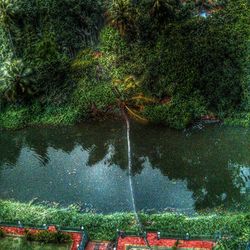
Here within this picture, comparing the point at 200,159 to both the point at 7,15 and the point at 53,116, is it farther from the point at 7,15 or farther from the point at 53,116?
the point at 7,15

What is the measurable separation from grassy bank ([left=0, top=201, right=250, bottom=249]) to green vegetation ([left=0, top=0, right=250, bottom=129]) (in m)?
11.1

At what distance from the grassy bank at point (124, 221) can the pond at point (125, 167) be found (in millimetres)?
1494

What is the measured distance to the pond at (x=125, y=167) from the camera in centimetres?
3409

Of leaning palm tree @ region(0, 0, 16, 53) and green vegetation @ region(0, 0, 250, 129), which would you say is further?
leaning palm tree @ region(0, 0, 16, 53)

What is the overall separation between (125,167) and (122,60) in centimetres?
1294

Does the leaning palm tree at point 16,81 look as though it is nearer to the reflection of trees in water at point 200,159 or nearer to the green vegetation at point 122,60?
the green vegetation at point 122,60

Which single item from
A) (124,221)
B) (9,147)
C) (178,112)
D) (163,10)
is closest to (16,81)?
(9,147)

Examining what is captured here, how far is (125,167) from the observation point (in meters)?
37.4

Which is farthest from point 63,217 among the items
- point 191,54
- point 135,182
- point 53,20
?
point 53,20

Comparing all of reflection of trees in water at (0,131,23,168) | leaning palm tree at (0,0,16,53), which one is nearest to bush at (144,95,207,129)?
reflection of trees in water at (0,131,23,168)

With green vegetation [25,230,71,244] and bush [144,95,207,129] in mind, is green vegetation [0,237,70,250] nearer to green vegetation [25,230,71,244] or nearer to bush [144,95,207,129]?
green vegetation [25,230,71,244]

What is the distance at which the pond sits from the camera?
112ft

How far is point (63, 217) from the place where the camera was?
32.7 meters

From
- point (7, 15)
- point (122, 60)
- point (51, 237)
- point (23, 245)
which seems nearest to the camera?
point (51, 237)
